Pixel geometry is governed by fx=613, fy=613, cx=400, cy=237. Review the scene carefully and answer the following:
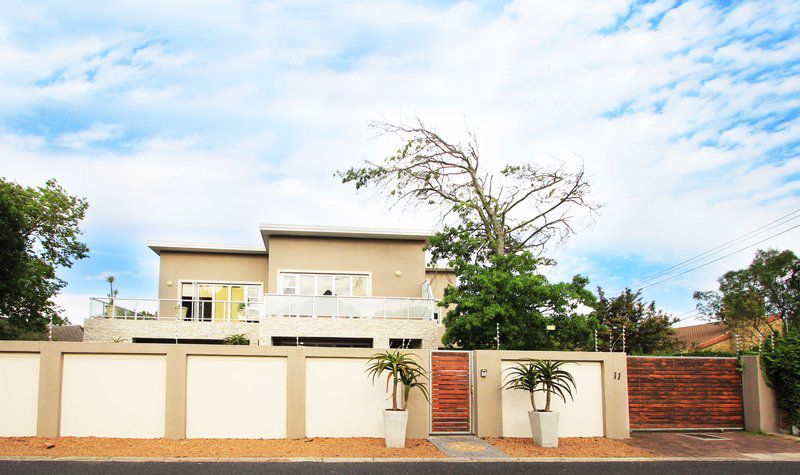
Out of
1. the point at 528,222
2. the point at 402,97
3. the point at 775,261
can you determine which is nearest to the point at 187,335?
the point at 402,97

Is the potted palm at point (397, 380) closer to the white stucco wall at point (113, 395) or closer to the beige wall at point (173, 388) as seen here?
the beige wall at point (173, 388)

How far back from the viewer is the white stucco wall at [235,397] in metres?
12.5

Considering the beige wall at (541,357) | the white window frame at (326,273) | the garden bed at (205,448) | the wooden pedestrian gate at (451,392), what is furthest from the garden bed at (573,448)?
the white window frame at (326,273)

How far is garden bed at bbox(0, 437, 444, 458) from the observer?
1083 centimetres

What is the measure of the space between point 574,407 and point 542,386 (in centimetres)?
88

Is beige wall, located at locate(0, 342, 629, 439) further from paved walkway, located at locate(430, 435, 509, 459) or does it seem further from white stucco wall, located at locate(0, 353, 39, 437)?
paved walkway, located at locate(430, 435, 509, 459)

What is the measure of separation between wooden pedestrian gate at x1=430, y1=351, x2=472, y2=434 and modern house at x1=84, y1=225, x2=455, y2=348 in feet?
25.0

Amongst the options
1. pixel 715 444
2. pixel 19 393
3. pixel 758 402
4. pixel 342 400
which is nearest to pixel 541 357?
pixel 715 444

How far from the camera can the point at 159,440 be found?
12008 mm

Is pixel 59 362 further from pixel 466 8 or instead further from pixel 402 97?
pixel 402 97

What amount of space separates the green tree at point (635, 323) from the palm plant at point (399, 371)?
13.0m

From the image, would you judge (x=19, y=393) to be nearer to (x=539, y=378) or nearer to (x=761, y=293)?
(x=539, y=378)

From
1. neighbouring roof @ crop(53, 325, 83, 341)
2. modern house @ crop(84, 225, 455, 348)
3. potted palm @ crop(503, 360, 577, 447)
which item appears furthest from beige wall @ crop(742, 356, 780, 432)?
neighbouring roof @ crop(53, 325, 83, 341)

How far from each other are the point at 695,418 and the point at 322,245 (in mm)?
14328
